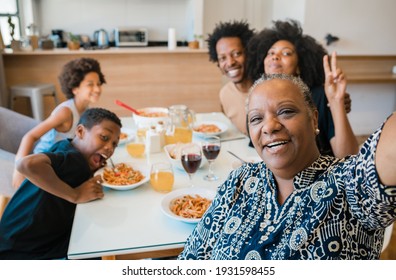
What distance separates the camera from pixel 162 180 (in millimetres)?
1100

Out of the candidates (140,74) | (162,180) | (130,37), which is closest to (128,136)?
(162,180)

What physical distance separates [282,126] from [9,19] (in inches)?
123

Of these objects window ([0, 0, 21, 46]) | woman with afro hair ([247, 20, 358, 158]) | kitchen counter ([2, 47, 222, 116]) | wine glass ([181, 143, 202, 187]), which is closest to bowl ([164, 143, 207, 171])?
wine glass ([181, 143, 202, 187])

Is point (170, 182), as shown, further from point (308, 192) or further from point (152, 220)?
point (308, 192)

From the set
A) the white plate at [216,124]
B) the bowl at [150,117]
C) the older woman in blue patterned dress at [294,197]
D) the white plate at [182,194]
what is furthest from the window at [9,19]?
the older woman in blue patterned dress at [294,197]

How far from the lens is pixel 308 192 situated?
665 mm

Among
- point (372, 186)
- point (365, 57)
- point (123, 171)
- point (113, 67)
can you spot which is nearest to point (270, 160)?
point (372, 186)

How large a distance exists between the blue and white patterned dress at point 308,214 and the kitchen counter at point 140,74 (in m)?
2.57

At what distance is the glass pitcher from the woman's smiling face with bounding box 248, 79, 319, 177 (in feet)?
2.69

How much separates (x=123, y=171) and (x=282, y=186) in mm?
636

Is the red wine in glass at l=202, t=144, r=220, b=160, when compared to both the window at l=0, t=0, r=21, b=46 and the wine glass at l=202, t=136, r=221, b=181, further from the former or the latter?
the window at l=0, t=0, r=21, b=46

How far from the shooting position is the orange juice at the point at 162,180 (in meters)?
1.09

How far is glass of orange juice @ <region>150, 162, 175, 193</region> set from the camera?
109 cm

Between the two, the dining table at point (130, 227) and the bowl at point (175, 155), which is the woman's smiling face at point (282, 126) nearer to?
the dining table at point (130, 227)
